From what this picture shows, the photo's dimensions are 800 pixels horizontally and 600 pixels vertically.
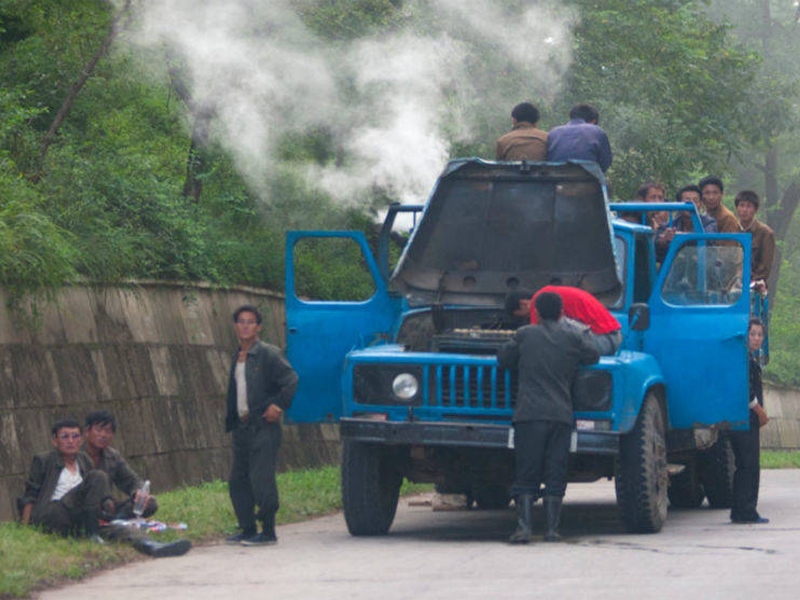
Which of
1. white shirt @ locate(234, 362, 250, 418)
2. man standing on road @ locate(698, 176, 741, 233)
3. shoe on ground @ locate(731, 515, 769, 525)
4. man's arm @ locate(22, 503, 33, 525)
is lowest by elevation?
shoe on ground @ locate(731, 515, 769, 525)

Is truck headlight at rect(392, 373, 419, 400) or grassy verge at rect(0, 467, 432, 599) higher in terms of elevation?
truck headlight at rect(392, 373, 419, 400)

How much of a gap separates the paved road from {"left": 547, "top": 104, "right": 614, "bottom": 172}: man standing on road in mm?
2893

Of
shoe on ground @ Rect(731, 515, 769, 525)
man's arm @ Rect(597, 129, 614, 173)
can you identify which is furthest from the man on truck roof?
shoe on ground @ Rect(731, 515, 769, 525)

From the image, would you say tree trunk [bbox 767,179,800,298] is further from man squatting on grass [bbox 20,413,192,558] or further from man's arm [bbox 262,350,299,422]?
man squatting on grass [bbox 20,413,192,558]

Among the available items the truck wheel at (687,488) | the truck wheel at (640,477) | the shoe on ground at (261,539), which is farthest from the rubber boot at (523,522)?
the truck wheel at (687,488)

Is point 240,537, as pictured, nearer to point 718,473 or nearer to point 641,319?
point 641,319

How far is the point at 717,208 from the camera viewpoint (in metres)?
14.9

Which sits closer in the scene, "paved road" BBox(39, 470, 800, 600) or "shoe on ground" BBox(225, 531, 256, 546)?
"paved road" BBox(39, 470, 800, 600)

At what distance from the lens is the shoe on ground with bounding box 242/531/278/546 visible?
11.0 m

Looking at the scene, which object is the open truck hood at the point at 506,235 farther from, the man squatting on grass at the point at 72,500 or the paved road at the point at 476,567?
the man squatting on grass at the point at 72,500

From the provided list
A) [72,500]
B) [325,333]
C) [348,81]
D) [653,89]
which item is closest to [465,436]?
[325,333]

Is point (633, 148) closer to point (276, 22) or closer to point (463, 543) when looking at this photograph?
point (276, 22)

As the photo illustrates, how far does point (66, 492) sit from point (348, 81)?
30.8 ft

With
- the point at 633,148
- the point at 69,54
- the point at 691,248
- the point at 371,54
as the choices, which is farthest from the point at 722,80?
the point at 691,248
